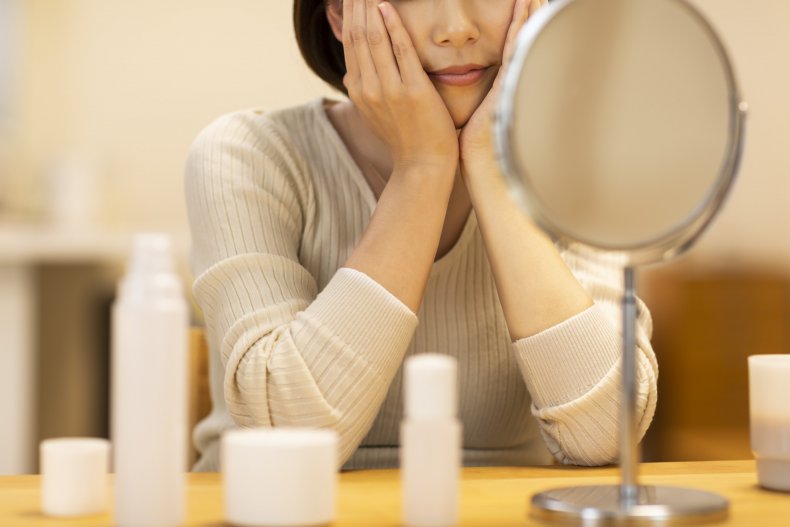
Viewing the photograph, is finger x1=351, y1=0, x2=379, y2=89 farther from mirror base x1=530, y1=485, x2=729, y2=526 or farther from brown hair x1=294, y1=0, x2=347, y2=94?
mirror base x1=530, y1=485, x2=729, y2=526

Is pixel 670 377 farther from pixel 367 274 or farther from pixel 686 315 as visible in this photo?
pixel 367 274

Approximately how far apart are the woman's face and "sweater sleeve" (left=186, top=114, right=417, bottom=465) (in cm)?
20

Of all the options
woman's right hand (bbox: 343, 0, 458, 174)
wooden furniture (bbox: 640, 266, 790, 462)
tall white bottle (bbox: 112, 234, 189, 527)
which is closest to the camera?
tall white bottle (bbox: 112, 234, 189, 527)

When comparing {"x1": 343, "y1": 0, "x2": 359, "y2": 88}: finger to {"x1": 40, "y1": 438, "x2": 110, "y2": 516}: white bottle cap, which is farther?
{"x1": 343, "y1": 0, "x2": 359, "y2": 88}: finger

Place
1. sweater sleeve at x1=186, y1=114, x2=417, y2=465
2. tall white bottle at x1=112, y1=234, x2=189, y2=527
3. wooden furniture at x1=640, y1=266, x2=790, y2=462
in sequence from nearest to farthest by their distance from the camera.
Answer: tall white bottle at x1=112, y1=234, x2=189, y2=527, sweater sleeve at x1=186, y1=114, x2=417, y2=465, wooden furniture at x1=640, y1=266, x2=790, y2=462

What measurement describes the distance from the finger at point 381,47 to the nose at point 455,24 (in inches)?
2.0

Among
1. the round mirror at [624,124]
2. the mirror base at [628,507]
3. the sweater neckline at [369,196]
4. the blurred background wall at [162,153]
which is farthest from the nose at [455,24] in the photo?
the blurred background wall at [162,153]

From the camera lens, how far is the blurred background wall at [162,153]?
11.5ft

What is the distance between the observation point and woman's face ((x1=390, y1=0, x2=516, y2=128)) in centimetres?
113

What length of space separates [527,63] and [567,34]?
0.04 m

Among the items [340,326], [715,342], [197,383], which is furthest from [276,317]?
[715,342]

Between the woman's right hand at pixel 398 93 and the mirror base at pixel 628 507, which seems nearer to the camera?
the mirror base at pixel 628 507

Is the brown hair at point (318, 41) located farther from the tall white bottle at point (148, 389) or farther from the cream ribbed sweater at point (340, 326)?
the tall white bottle at point (148, 389)

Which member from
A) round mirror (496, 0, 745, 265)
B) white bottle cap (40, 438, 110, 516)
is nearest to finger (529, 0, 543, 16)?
round mirror (496, 0, 745, 265)
